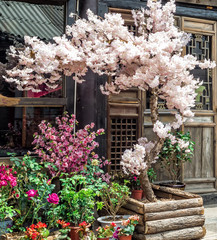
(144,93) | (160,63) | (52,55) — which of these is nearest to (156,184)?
(144,93)

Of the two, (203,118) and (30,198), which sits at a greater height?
(203,118)

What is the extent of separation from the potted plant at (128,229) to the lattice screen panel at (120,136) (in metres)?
2.00

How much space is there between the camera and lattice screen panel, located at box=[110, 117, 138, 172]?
26.8 feet

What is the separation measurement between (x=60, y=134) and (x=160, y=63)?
2.07m

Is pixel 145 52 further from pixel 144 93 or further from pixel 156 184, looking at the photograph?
pixel 156 184

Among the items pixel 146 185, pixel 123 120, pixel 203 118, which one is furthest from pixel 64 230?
pixel 203 118

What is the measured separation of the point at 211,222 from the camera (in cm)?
780

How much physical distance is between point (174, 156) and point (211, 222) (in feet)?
4.96

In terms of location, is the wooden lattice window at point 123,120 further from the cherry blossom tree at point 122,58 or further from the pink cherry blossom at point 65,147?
the cherry blossom tree at point 122,58

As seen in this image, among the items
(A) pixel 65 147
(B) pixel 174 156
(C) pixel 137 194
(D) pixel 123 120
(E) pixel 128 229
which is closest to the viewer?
(E) pixel 128 229

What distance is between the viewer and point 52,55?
20.2 ft

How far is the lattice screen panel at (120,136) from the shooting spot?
8.18m

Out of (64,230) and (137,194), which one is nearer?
(64,230)

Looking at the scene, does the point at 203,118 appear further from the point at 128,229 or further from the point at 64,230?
the point at 64,230
